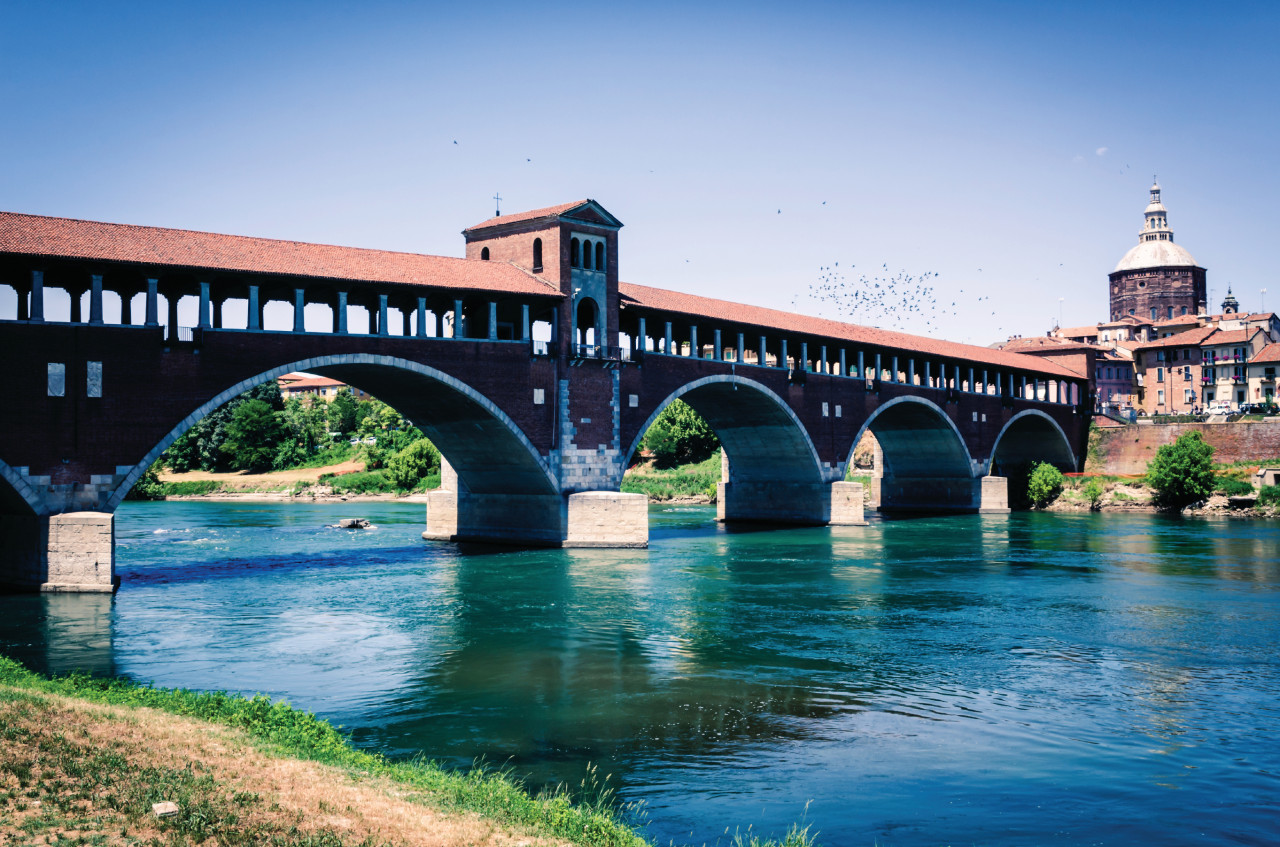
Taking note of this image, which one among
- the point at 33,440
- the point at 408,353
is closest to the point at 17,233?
the point at 33,440

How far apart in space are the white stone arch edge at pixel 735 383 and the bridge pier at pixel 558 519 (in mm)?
2268

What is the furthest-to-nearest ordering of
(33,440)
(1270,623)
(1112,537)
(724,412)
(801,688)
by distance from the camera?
(724,412)
(1112,537)
(33,440)
(1270,623)
(801,688)

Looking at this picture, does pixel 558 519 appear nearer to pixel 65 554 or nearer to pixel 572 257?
pixel 572 257

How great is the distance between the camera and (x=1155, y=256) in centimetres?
13462

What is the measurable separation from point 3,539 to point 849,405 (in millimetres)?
43273

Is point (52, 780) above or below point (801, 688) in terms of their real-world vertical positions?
above

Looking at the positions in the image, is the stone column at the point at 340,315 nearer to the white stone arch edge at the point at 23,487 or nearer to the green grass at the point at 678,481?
the white stone arch edge at the point at 23,487

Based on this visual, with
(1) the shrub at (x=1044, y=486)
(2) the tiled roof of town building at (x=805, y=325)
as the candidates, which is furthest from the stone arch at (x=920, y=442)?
(1) the shrub at (x=1044, y=486)

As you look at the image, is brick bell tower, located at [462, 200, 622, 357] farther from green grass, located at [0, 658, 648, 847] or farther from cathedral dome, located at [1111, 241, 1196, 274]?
cathedral dome, located at [1111, 241, 1196, 274]

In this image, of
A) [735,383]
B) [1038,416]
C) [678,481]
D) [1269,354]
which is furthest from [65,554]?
[1269,354]

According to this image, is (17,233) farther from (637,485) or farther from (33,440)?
(637,485)

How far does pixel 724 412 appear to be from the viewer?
193 ft

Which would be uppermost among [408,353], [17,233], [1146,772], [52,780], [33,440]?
[17,233]

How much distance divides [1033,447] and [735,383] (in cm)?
4338
